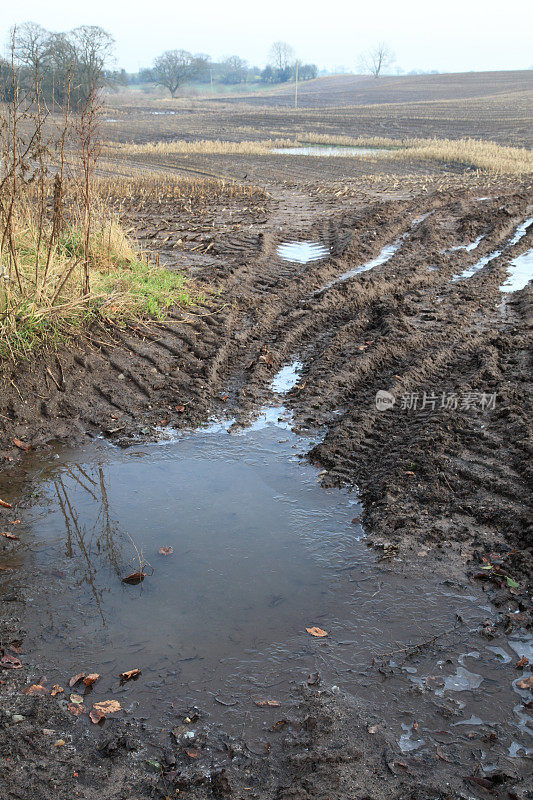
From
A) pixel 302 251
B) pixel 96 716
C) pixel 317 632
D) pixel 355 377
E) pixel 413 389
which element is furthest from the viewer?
pixel 302 251

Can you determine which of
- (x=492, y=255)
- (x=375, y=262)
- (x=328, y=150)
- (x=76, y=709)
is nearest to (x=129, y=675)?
(x=76, y=709)

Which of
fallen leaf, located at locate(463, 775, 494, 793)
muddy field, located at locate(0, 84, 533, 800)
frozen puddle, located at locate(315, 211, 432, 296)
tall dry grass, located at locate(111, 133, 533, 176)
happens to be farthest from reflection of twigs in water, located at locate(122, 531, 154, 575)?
tall dry grass, located at locate(111, 133, 533, 176)

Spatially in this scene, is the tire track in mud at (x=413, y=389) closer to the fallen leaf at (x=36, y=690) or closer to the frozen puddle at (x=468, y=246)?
the frozen puddle at (x=468, y=246)

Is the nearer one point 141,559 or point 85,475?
point 141,559

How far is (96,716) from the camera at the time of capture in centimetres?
324

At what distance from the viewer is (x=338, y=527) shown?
4.82 metres

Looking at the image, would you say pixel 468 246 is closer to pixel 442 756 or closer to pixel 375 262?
pixel 375 262

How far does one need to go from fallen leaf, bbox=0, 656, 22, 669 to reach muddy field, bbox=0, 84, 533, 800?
0.02m

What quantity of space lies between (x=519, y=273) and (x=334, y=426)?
6.76 meters

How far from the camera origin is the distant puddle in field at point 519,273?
10.3m

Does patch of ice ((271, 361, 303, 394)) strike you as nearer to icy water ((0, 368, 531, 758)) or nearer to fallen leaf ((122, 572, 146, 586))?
icy water ((0, 368, 531, 758))

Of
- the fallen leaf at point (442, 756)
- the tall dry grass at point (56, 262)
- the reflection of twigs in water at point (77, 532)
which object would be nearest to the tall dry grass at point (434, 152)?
the tall dry grass at point (56, 262)

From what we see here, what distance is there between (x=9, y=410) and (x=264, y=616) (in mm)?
3518

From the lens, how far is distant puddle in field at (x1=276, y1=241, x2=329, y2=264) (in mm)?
11508
